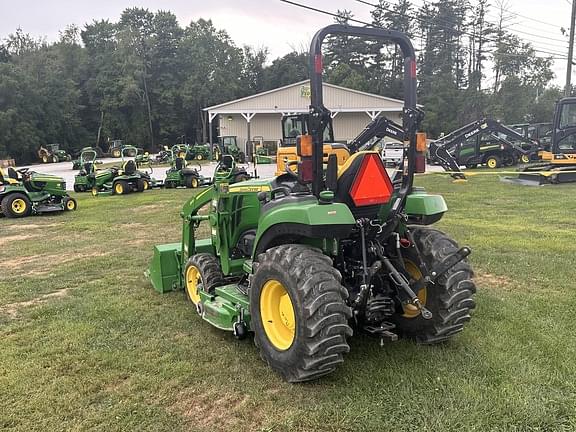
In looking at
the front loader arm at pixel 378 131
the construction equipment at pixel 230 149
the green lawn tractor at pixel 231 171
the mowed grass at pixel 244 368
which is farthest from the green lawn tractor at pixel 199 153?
the mowed grass at pixel 244 368

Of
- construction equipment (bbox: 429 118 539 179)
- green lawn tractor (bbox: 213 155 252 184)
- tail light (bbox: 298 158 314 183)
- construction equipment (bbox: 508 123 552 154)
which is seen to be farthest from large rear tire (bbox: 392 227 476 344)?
construction equipment (bbox: 508 123 552 154)

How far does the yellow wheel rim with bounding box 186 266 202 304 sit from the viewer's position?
5230 millimetres

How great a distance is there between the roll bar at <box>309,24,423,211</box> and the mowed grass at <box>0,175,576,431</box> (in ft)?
4.24

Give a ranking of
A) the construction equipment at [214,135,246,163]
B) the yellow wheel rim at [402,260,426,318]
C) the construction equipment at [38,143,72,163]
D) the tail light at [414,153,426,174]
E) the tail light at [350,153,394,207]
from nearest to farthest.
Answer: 1. the tail light at [350,153,394,207]
2. the tail light at [414,153,426,174]
3. the yellow wheel rim at [402,260,426,318]
4. the construction equipment at [214,135,246,163]
5. the construction equipment at [38,143,72,163]

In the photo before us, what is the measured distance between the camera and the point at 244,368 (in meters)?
3.88

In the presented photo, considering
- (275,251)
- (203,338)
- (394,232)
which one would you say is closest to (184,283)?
(203,338)

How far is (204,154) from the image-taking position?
1427 inches

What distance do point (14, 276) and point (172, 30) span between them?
198 ft

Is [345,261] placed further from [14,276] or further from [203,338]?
[14,276]

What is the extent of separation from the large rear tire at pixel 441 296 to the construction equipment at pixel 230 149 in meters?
25.2

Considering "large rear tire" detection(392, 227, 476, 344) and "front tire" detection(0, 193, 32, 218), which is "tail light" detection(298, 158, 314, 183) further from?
"front tire" detection(0, 193, 32, 218)

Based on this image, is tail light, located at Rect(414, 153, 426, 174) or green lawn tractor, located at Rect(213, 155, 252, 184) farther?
green lawn tractor, located at Rect(213, 155, 252, 184)

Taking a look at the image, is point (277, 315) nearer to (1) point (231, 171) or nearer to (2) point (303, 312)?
(2) point (303, 312)

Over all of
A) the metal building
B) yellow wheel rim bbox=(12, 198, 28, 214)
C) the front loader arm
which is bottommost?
yellow wheel rim bbox=(12, 198, 28, 214)
